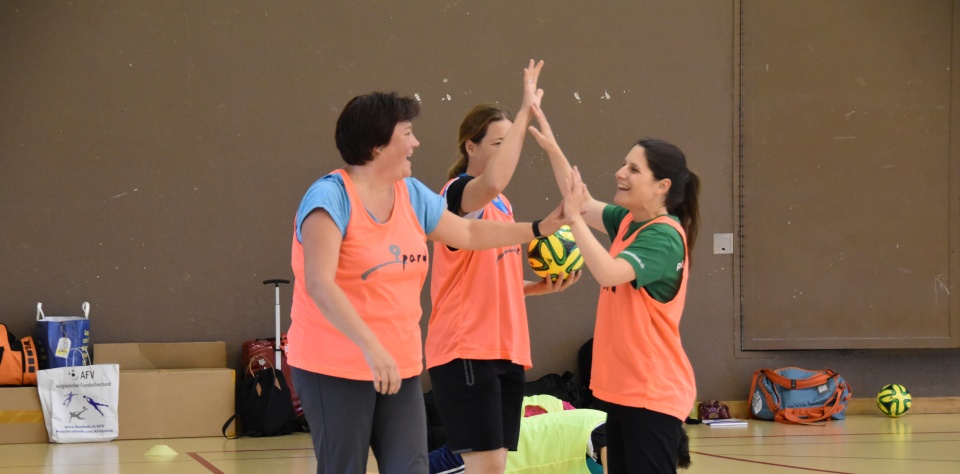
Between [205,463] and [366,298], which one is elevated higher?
[366,298]

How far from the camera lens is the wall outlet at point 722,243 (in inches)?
284

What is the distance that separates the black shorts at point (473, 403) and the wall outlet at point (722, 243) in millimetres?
4431

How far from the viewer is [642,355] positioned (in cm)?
265

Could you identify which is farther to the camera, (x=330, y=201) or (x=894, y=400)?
(x=894, y=400)

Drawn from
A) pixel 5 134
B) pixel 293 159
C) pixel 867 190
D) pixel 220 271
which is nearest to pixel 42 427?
pixel 220 271

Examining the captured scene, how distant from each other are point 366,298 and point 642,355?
79cm

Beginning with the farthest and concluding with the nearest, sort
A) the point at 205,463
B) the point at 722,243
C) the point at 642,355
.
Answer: the point at 722,243
the point at 205,463
the point at 642,355

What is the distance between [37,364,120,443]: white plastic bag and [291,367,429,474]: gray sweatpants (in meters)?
3.83

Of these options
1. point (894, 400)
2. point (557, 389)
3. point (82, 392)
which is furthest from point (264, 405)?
point (894, 400)

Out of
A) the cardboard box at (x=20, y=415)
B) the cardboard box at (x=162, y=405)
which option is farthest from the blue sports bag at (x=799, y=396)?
the cardboard box at (x=20, y=415)

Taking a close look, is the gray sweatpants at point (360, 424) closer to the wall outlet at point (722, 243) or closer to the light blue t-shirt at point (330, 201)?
the light blue t-shirt at point (330, 201)

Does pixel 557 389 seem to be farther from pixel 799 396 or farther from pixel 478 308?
pixel 478 308

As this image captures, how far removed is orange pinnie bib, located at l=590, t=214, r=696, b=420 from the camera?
2.63 metres

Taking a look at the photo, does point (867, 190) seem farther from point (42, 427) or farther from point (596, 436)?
point (42, 427)
